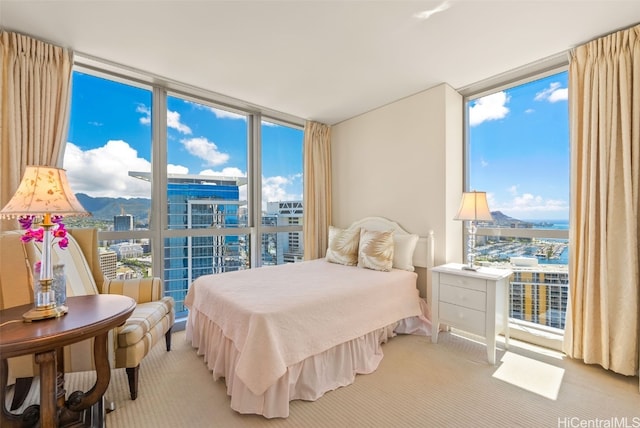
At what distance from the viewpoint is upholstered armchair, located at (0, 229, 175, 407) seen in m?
1.66

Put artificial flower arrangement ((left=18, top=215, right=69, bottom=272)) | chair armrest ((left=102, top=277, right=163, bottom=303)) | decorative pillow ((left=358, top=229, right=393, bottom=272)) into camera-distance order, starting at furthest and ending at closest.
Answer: decorative pillow ((left=358, top=229, right=393, bottom=272)) → chair armrest ((left=102, top=277, right=163, bottom=303)) → artificial flower arrangement ((left=18, top=215, right=69, bottom=272))

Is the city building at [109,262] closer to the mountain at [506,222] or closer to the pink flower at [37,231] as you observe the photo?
the pink flower at [37,231]

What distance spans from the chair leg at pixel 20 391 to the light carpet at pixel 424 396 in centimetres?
30

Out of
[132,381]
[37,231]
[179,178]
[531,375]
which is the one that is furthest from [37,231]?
[531,375]

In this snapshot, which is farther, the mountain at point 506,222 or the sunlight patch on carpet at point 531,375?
the mountain at point 506,222

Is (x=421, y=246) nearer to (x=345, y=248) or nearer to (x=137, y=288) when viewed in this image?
(x=345, y=248)

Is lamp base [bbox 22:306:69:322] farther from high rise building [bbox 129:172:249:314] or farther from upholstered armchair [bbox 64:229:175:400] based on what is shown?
high rise building [bbox 129:172:249:314]

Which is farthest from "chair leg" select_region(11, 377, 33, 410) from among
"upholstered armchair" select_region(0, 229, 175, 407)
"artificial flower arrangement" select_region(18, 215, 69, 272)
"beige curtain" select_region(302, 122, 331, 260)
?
"beige curtain" select_region(302, 122, 331, 260)

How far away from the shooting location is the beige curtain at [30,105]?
82.7 inches

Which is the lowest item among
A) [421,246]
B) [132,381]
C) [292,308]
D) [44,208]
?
[132,381]

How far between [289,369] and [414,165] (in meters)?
2.51

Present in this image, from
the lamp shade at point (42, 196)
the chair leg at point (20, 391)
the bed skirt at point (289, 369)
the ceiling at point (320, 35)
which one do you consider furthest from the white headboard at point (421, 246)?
the chair leg at point (20, 391)

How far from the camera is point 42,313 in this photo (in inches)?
54.6

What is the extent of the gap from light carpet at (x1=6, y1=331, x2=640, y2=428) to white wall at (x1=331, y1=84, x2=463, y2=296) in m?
1.00
